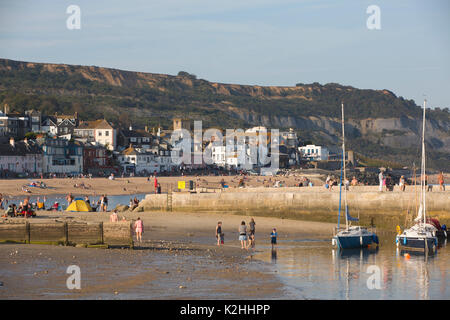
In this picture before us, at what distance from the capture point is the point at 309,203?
41375mm

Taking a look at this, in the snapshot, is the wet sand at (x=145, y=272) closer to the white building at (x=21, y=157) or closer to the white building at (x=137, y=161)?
the white building at (x=21, y=157)

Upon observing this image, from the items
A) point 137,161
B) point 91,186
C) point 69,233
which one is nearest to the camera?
point 69,233

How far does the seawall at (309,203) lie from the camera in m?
38.2

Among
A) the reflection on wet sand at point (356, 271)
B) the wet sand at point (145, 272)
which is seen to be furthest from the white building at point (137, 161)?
the reflection on wet sand at point (356, 271)

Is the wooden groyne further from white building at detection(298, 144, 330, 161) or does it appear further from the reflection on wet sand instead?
white building at detection(298, 144, 330, 161)

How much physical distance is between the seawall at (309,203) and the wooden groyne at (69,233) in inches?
677

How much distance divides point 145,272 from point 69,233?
19.0 feet

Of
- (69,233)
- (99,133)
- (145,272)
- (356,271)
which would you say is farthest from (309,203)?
(99,133)

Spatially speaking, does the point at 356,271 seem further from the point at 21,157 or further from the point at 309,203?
the point at 21,157

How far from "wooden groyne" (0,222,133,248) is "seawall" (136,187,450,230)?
17.2 m

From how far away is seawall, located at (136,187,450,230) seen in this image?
3825cm

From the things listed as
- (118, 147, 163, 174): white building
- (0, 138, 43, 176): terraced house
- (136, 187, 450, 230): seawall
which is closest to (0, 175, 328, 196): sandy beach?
(0, 138, 43, 176): terraced house

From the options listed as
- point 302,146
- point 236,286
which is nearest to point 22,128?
point 302,146
